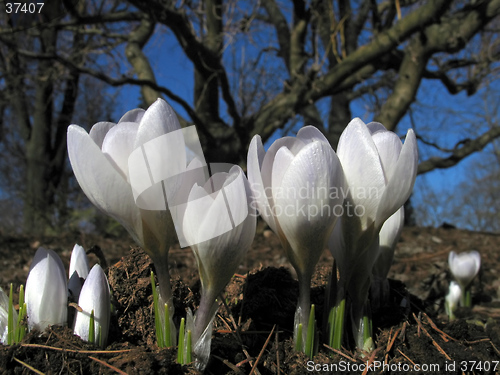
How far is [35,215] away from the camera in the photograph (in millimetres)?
7062

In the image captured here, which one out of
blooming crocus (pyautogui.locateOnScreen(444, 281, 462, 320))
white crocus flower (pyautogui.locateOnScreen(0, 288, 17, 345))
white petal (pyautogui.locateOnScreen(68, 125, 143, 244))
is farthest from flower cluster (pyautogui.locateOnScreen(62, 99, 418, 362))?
blooming crocus (pyautogui.locateOnScreen(444, 281, 462, 320))

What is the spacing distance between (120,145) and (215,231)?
0.25m

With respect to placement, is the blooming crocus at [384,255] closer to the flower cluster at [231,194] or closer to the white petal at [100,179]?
the flower cluster at [231,194]

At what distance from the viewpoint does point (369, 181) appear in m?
0.81

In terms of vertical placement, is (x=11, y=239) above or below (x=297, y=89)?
below

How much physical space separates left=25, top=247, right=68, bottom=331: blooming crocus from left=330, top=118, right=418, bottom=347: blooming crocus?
0.62 meters

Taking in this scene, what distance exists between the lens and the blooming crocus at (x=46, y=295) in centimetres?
91

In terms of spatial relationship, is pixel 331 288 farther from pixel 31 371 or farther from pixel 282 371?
pixel 31 371

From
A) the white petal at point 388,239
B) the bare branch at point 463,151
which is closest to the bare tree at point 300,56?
the bare branch at point 463,151

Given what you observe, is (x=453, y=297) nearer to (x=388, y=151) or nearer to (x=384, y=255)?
(x=384, y=255)

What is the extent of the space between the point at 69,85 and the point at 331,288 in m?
8.32

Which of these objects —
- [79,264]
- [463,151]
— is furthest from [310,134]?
[463,151]

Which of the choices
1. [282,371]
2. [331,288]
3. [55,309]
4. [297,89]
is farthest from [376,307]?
[297,89]

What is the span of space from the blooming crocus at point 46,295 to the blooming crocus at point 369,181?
0.62 meters
